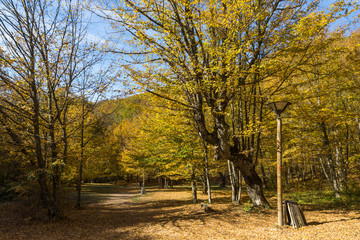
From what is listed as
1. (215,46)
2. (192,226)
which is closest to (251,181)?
(192,226)

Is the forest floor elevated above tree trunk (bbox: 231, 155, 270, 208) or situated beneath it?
situated beneath

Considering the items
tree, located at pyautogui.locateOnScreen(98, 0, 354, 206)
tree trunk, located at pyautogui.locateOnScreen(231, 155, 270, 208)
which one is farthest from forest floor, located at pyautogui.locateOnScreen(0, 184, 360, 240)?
tree, located at pyautogui.locateOnScreen(98, 0, 354, 206)

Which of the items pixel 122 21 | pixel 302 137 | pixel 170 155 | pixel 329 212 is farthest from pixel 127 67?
pixel 302 137

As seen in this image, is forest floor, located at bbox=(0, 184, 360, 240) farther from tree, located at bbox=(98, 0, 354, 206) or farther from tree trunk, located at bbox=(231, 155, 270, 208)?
tree, located at bbox=(98, 0, 354, 206)

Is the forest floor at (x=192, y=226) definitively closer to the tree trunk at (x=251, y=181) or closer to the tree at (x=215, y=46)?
the tree trunk at (x=251, y=181)

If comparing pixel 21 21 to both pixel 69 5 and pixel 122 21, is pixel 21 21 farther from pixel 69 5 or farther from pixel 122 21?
pixel 122 21

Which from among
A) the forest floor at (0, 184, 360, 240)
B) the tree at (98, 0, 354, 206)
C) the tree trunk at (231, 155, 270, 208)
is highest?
the tree at (98, 0, 354, 206)

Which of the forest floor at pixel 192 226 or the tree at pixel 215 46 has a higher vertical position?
the tree at pixel 215 46

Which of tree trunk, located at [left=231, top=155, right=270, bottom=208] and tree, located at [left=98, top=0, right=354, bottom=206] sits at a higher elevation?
tree, located at [left=98, top=0, right=354, bottom=206]

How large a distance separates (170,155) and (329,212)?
7.22 meters

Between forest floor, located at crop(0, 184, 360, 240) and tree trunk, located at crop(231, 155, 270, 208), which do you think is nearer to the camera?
forest floor, located at crop(0, 184, 360, 240)

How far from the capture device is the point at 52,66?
7191mm

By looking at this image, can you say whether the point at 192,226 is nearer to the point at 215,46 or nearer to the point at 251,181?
the point at 251,181

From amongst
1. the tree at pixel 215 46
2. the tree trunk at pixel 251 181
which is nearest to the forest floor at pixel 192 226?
the tree trunk at pixel 251 181
